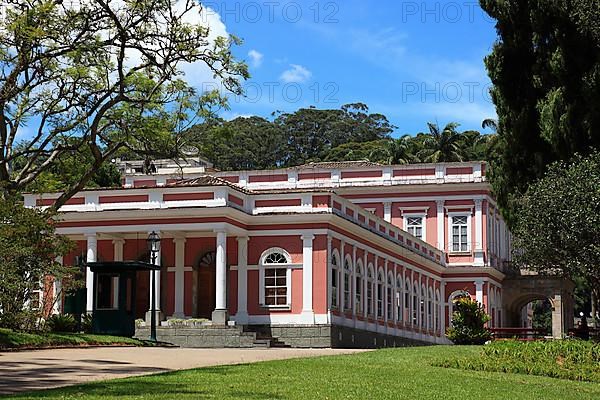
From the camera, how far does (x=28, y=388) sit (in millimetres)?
13922

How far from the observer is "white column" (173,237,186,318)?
118ft

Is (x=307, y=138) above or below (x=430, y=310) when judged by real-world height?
above

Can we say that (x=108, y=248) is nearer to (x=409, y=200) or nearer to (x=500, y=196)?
(x=500, y=196)

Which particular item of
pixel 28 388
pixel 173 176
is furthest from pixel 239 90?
pixel 173 176

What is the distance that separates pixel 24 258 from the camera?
26.4 m

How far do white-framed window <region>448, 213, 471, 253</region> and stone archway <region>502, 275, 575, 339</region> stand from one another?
5984mm

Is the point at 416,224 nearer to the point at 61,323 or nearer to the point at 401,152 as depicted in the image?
the point at 401,152

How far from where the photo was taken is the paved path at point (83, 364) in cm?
1520

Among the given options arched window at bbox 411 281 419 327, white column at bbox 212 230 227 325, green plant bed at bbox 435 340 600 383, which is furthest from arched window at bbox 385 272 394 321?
green plant bed at bbox 435 340 600 383

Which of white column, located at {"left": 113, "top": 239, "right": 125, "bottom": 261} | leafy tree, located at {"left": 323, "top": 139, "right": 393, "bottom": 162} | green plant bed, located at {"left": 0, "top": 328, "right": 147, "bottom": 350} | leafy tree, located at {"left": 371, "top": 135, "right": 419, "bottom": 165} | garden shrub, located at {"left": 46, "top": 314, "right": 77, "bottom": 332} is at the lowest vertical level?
green plant bed, located at {"left": 0, "top": 328, "right": 147, "bottom": 350}

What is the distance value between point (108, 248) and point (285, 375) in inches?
852

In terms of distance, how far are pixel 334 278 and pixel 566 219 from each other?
38.0ft

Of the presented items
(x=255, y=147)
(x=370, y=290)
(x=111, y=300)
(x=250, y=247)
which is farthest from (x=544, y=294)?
(x=255, y=147)

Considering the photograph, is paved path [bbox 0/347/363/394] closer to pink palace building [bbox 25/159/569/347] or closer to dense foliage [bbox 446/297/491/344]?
pink palace building [bbox 25/159/569/347]
